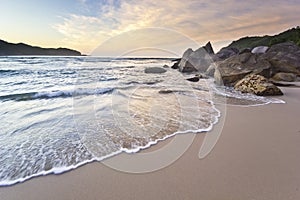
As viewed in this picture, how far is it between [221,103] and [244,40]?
3227 inches

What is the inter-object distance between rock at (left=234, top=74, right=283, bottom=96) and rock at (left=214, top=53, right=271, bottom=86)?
1489 mm

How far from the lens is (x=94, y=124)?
12.2ft

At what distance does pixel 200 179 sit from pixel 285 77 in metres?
10.7

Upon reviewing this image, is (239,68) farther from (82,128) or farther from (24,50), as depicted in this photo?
(24,50)

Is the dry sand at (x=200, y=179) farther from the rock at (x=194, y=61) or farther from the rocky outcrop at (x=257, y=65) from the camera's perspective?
the rock at (x=194, y=61)

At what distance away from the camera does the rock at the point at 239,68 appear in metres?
9.27

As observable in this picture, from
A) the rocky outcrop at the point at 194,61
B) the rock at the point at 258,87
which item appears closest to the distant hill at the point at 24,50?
the rocky outcrop at the point at 194,61

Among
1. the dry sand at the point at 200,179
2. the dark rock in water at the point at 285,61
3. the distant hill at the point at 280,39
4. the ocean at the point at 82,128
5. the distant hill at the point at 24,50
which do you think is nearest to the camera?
the dry sand at the point at 200,179

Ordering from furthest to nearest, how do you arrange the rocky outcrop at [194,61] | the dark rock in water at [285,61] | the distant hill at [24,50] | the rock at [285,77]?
the distant hill at [24,50] → the rocky outcrop at [194,61] → the dark rock in water at [285,61] → the rock at [285,77]

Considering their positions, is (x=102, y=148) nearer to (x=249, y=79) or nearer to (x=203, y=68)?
(x=249, y=79)

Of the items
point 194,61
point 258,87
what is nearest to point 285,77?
point 258,87

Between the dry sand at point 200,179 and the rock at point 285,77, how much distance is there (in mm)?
8935

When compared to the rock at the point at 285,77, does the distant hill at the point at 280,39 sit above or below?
above

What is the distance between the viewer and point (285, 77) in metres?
10.0
